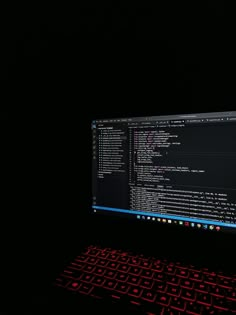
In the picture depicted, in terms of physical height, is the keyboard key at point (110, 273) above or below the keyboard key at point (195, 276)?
below

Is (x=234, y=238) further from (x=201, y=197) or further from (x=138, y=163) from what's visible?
(x=138, y=163)

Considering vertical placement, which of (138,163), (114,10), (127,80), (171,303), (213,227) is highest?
(114,10)

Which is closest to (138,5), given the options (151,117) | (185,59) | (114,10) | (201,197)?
(114,10)

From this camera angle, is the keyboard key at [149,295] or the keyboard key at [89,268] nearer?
the keyboard key at [149,295]

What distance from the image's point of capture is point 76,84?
108 cm

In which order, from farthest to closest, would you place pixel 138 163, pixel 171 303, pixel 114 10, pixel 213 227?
pixel 114 10, pixel 138 163, pixel 213 227, pixel 171 303

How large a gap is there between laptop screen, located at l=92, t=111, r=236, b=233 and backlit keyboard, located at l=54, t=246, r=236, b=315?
155 mm

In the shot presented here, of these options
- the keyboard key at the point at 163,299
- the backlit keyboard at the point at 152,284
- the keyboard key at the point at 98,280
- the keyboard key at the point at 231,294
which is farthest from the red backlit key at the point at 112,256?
the keyboard key at the point at 231,294

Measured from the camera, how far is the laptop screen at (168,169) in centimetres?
77

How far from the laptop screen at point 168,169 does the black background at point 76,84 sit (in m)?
0.06

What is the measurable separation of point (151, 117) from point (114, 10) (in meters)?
0.47

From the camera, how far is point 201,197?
79cm

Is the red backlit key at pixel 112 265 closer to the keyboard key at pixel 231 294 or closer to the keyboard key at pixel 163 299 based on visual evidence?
the keyboard key at pixel 163 299

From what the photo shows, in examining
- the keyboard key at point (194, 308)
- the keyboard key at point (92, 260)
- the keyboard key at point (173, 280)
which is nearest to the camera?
the keyboard key at point (194, 308)
